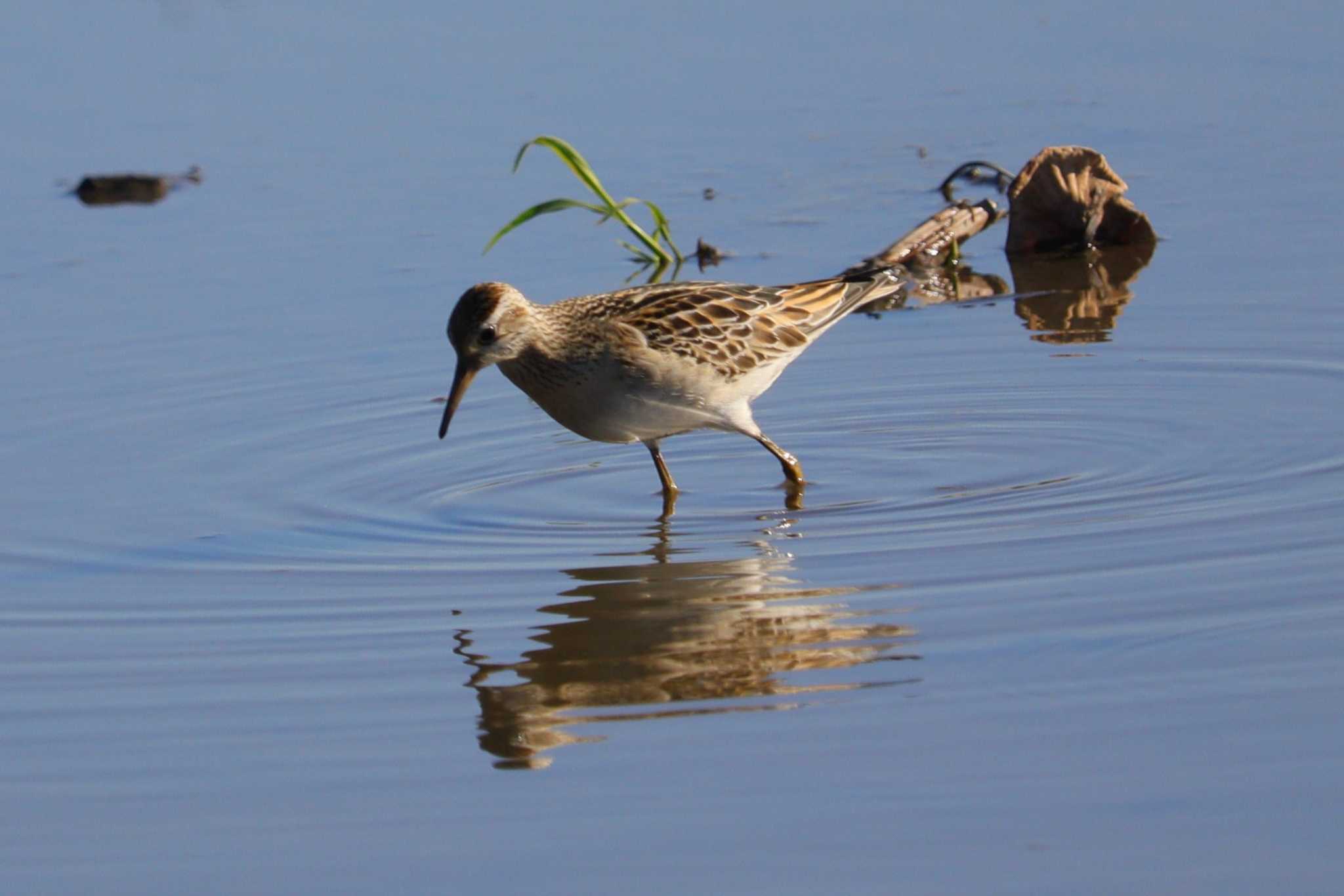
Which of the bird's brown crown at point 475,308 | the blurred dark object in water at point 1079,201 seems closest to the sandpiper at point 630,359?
the bird's brown crown at point 475,308

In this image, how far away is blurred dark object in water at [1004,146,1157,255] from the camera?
39.4ft

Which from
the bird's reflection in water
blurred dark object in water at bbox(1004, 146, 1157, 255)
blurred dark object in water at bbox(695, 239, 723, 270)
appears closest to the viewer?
the bird's reflection in water

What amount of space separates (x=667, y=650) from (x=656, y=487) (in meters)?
2.46

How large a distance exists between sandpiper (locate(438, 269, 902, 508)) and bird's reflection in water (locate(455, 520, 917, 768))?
1.26m

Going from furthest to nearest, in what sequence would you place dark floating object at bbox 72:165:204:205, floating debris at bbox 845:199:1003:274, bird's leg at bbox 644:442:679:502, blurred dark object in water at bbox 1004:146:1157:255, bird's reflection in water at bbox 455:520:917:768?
dark floating object at bbox 72:165:204:205 < blurred dark object in water at bbox 1004:146:1157:255 < floating debris at bbox 845:199:1003:274 < bird's leg at bbox 644:442:679:502 < bird's reflection in water at bbox 455:520:917:768

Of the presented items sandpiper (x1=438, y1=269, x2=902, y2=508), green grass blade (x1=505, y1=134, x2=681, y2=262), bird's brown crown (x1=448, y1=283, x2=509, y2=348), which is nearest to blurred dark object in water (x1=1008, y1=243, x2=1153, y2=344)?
green grass blade (x1=505, y1=134, x2=681, y2=262)

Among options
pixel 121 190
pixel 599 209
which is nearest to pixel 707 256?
pixel 599 209

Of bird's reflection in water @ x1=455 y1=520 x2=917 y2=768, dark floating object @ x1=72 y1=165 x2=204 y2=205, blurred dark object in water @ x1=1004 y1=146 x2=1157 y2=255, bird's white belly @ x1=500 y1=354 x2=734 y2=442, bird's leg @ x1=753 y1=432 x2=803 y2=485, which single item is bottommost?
bird's reflection in water @ x1=455 y1=520 x2=917 y2=768

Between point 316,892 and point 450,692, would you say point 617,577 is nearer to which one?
point 450,692

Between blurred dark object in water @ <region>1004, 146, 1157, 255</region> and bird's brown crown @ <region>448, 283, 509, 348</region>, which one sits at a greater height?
blurred dark object in water @ <region>1004, 146, 1157, 255</region>

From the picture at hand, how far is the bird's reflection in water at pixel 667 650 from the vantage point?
6.09 meters

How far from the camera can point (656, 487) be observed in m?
9.14

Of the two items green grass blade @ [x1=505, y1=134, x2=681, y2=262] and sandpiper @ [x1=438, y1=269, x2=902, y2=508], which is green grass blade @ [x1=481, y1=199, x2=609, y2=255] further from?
sandpiper @ [x1=438, y1=269, x2=902, y2=508]

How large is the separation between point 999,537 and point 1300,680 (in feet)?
6.09
